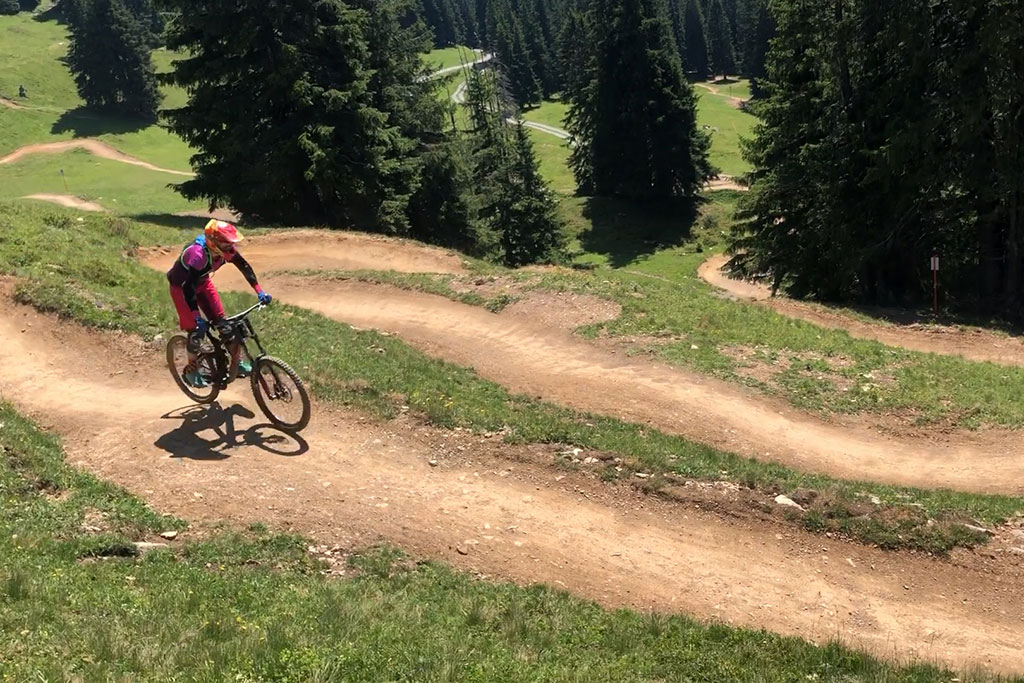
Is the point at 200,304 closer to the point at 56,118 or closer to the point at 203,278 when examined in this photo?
the point at 203,278

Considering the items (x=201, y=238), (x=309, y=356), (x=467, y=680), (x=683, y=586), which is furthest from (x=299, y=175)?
(x=467, y=680)

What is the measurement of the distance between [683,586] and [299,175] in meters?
24.6

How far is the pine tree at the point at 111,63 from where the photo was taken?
81.5 m

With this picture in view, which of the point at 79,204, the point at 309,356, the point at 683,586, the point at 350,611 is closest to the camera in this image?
the point at 350,611

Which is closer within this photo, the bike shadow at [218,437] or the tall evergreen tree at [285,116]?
the bike shadow at [218,437]

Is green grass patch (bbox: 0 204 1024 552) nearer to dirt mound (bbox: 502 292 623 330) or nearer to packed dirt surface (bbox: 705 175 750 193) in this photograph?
dirt mound (bbox: 502 292 623 330)

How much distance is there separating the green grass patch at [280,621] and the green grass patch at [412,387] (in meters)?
3.23

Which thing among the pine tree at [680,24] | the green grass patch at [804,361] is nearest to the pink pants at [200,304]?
the green grass patch at [804,361]

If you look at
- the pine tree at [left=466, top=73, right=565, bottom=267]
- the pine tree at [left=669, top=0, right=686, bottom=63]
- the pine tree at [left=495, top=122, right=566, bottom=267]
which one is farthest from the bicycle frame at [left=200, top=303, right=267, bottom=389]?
the pine tree at [left=669, top=0, right=686, bottom=63]

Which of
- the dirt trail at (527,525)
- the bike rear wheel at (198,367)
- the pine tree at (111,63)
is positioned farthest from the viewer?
the pine tree at (111,63)

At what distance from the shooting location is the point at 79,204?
47.4m

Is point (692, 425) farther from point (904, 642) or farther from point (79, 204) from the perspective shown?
point (79, 204)

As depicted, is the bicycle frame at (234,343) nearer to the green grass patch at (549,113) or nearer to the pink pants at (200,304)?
the pink pants at (200,304)

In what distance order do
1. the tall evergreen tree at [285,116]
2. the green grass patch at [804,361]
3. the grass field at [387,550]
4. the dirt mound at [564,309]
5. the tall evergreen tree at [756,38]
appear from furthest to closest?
the tall evergreen tree at [756,38] < the tall evergreen tree at [285,116] < the dirt mound at [564,309] < the green grass patch at [804,361] < the grass field at [387,550]
